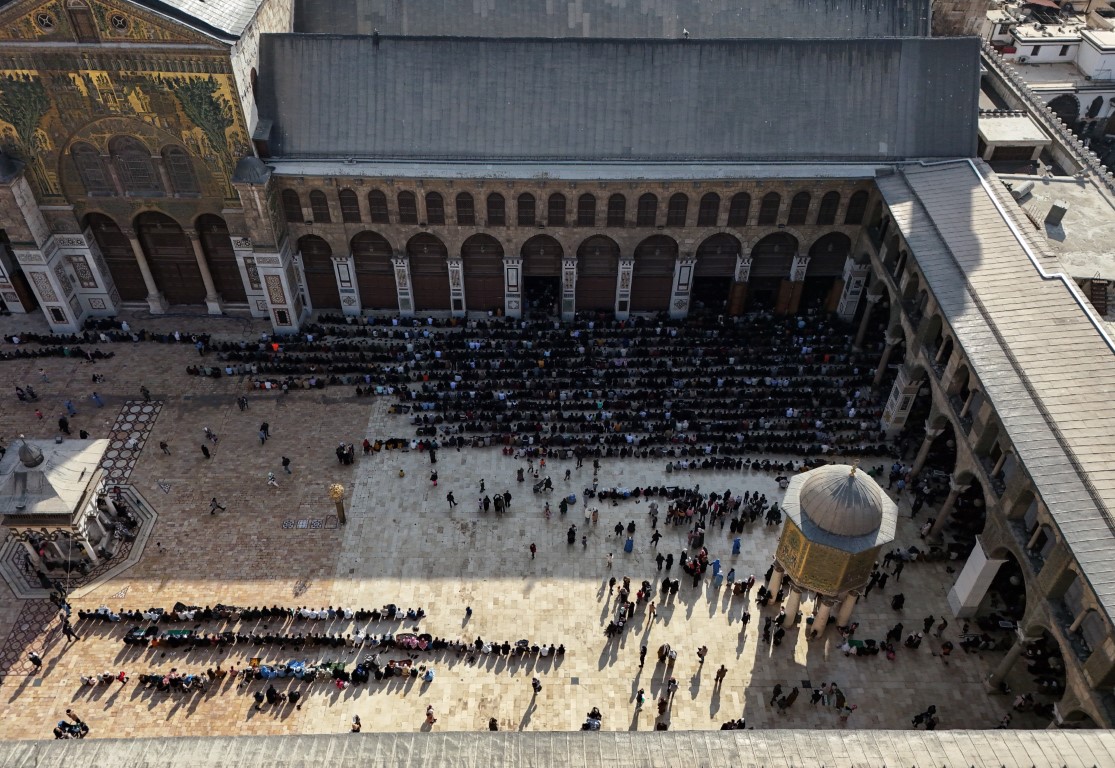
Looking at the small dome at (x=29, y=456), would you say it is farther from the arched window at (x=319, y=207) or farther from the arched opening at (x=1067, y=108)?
the arched opening at (x=1067, y=108)

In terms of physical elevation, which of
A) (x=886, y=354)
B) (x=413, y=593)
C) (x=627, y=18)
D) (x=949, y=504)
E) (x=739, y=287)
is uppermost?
(x=627, y=18)

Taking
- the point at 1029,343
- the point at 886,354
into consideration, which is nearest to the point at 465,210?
the point at 886,354

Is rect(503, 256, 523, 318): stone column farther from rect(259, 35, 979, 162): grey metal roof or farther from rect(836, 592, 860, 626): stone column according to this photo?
rect(836, 592, 860, 626): stone column

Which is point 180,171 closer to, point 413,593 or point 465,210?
point 465,210

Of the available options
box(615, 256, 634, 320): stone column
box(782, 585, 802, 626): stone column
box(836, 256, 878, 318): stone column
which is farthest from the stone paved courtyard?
box(836, 256, 878, 318): stone column

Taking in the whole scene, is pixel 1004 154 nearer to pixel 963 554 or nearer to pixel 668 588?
pixel 963 554

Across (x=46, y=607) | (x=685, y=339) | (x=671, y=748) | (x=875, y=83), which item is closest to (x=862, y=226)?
(x=875, y=83)
